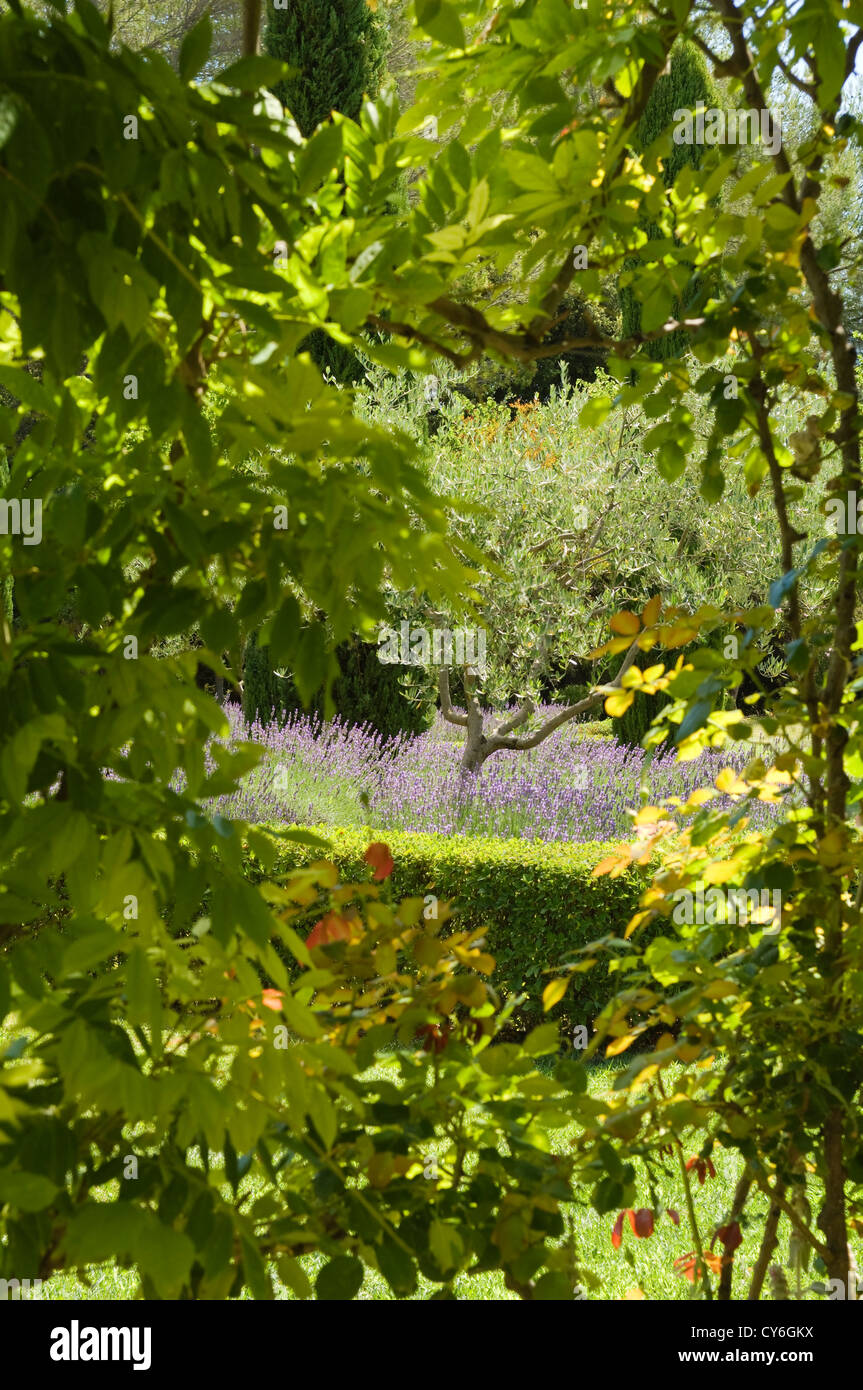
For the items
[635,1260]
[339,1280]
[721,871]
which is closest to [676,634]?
[721,871]

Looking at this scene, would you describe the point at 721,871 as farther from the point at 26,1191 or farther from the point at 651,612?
the point at 26,1191

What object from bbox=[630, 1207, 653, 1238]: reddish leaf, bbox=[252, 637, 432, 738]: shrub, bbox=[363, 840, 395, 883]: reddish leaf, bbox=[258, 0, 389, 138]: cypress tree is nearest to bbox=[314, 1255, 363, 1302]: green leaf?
bbox=[363, 840, 395, 883]: reddish leaf

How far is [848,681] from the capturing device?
173cm

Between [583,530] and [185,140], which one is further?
[583,530]

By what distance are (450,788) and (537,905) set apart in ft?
6.89

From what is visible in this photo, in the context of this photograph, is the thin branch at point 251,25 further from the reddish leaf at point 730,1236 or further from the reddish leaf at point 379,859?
the reddish leaf at point 730,1236

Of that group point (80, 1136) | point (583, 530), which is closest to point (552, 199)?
point (80, 1136)

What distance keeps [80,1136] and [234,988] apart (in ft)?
0.72

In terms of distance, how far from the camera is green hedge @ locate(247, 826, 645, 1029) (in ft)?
17.6

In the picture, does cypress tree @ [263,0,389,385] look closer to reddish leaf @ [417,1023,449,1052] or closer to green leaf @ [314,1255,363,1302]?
reddish leaf @ [417,1023,449,1052]

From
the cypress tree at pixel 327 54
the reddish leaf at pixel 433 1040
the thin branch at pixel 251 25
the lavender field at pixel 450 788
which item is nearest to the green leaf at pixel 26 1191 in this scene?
the reddish leaf at pixel 433 1040

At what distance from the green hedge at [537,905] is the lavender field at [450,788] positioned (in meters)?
0.94

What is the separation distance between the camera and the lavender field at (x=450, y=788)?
23.1 feet
